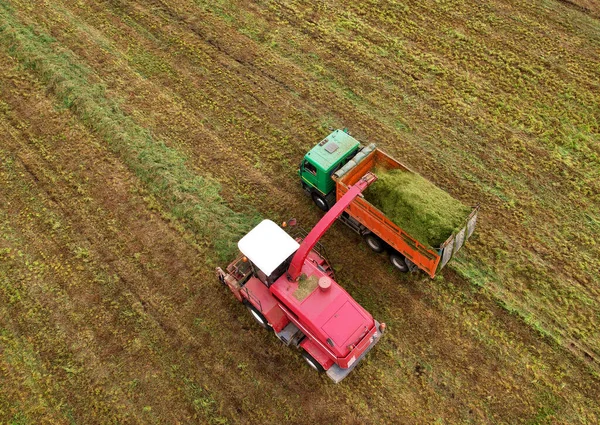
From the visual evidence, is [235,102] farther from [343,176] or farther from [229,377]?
[229,377]

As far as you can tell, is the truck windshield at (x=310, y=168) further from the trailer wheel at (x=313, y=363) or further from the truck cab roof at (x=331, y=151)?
the trailer wheel at (x=313, y=363)

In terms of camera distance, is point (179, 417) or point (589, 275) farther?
point (589, 275)

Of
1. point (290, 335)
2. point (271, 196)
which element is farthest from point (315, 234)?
point (271, 196)

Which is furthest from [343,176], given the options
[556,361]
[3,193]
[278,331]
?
[3,193]

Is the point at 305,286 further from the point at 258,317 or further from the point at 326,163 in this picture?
the point at 326,163

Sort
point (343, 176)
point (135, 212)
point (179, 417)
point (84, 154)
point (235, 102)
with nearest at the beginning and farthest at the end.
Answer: point (179, 417) → point (343, 176) → point (135, 212) → point (84, 154) → point (235, 102)

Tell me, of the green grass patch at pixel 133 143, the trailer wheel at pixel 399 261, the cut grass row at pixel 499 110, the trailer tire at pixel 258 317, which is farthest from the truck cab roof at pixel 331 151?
the trailer tire at pixel 258 317
